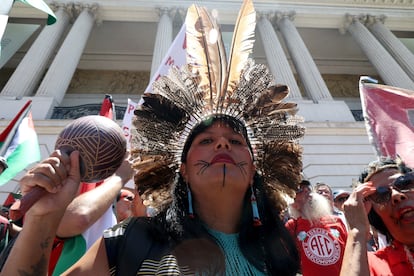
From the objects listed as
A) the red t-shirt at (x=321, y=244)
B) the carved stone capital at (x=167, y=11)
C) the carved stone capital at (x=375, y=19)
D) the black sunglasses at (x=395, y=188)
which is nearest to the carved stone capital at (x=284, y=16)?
the carved stone capital at (x=375, y=19)

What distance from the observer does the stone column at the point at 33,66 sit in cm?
1030

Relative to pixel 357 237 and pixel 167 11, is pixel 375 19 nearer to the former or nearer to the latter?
pixel 167 11

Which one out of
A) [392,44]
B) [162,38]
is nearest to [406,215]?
[162,38]

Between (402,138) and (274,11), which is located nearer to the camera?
(402,138)

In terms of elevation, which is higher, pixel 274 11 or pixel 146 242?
pixel 274 11

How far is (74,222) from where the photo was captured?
1372mm

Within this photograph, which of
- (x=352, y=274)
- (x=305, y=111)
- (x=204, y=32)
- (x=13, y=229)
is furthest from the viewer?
(x=305, y=111)

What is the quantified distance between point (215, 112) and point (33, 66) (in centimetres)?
1159

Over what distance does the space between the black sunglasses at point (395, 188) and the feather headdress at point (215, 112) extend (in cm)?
55

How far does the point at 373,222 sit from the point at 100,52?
17552 mm

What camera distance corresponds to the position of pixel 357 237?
1.65 m

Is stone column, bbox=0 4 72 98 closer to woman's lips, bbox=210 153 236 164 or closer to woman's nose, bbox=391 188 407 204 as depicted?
woman's lips, bbox=210 153 236 164

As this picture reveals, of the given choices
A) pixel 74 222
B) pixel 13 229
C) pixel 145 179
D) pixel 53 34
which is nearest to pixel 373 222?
pixel 145 179

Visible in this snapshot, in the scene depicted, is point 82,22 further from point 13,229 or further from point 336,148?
point 13,229
